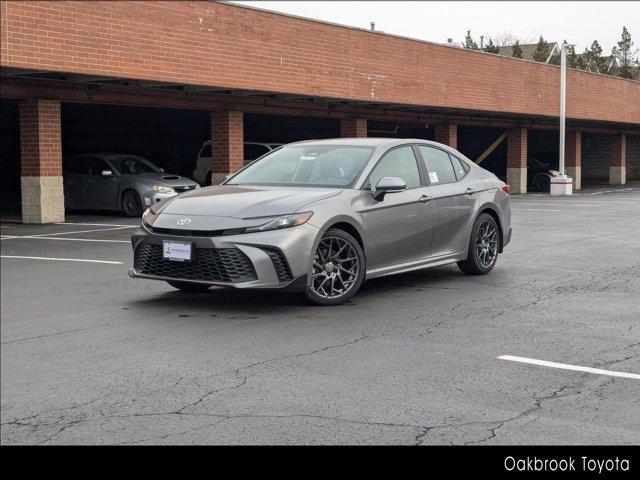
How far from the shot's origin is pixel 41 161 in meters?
18.5

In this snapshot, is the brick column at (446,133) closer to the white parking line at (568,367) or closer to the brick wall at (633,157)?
the brick wall at (633,157)

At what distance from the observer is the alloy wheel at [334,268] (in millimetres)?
8211

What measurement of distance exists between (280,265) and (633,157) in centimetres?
4880

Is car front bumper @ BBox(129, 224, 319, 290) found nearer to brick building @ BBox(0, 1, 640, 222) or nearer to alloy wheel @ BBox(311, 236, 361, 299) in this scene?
alloy wheel @ BBox(311, 236, 361, 299)

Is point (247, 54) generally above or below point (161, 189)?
above

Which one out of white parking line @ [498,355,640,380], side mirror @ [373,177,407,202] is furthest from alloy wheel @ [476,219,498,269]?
white parking line @ [498,355,640,380]

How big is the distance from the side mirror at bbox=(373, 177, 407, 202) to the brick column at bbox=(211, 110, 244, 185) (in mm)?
14489

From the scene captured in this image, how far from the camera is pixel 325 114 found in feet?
86.6

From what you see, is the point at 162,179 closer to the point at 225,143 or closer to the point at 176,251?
the point at 225,143

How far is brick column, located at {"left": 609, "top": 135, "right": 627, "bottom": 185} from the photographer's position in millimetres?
45938

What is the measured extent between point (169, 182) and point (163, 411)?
1593 cm

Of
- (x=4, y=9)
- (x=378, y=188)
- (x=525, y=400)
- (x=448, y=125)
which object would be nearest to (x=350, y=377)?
(x=525, y=400)

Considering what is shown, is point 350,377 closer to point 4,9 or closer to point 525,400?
point 525,400
